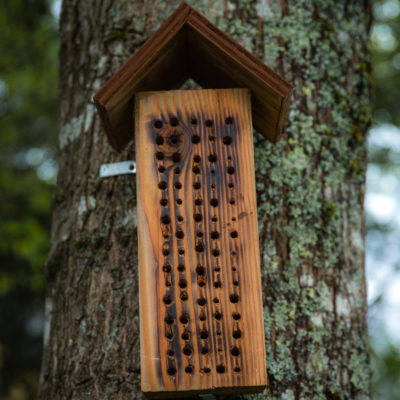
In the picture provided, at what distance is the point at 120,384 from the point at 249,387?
509mm

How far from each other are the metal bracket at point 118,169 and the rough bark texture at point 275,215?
0.03m

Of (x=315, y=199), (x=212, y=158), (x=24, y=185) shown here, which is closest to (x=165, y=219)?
(x=212, y=158)

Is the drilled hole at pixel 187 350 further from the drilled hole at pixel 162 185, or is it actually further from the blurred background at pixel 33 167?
the blurred background at pixel 33 167

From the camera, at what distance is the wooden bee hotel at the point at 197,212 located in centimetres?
150

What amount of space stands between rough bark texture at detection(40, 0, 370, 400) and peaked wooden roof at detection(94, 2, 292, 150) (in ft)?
0.98

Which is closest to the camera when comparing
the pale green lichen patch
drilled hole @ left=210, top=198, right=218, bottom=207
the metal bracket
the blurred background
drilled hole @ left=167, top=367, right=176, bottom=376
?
drilled hole @ left=167, top=367, right=176, bottom=376

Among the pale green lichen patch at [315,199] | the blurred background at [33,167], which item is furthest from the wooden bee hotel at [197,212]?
the blurred background at [33,167]

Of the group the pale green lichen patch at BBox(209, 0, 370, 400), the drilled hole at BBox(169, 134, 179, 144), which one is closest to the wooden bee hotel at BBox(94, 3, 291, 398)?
the drilled hole at BBox(169, 134, 179, 144)

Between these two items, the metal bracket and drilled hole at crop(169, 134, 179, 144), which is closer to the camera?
drilled hole at crop(169, 134, 179, 144)

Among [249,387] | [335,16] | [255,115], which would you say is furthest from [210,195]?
[335,16]

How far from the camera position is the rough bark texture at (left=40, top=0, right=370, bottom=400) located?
72.9 inches

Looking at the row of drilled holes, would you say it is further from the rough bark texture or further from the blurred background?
the blurred background

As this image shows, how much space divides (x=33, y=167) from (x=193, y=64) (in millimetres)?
5299

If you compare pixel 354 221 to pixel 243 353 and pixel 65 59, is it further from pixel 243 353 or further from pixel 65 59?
A: pixel 65 59
